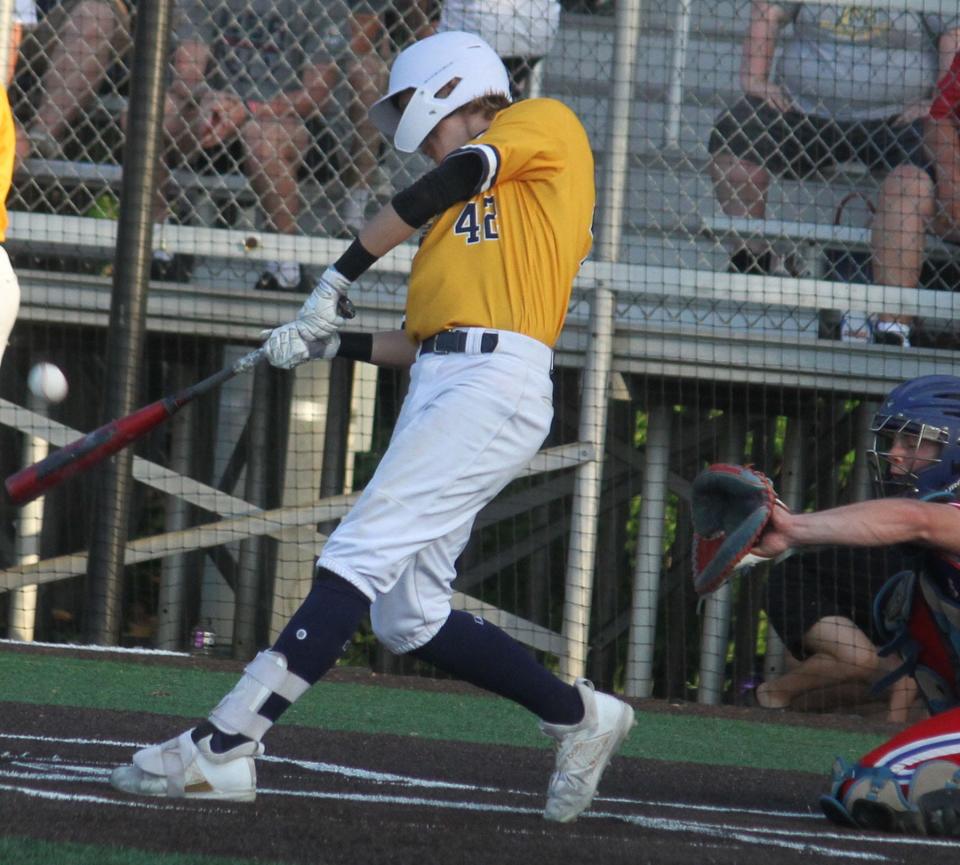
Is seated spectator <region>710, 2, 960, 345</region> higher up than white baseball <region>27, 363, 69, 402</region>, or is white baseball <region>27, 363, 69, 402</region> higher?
seated spectator <region>710, 2, 960, 345</region>

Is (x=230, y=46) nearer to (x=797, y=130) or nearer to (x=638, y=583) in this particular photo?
(x=797, y=130)

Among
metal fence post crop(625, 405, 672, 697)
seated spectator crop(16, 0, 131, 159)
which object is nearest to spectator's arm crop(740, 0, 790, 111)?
metal fence post crop(625, 405, 672, 697)

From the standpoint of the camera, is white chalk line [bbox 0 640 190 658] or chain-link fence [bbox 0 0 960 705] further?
chain-link fence [bbox 0 0 960 705]

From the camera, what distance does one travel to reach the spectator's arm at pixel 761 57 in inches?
300

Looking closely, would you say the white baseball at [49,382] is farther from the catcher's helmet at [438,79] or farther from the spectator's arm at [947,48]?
the spectator's arm at [947,48]

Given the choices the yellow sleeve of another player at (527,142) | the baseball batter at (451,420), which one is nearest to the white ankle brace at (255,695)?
the baseball batter at (451,420)

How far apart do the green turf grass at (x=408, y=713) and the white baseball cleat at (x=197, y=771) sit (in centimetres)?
184

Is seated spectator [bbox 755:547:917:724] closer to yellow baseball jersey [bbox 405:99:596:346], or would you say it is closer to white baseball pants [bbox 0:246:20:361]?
yellow baseball jersey [bbox 405:99:596:346]

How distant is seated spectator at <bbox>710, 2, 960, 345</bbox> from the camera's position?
7.56m

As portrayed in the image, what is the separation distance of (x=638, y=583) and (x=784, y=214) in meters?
1.98

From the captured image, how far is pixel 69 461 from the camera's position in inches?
163

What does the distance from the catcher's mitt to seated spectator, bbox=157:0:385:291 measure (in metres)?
4.55

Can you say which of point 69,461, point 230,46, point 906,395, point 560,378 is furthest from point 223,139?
point 906,395

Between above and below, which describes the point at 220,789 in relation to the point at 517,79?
below
